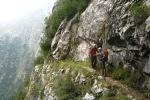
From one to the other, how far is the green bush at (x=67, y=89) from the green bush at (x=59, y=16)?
43.8ft

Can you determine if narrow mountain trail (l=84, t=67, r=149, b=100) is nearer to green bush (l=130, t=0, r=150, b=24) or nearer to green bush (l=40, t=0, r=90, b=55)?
green bush (l=130, t=0, r=150, b=24)

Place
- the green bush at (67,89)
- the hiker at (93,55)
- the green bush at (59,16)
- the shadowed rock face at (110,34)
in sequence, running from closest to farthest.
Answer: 1. the shadowed rock face at (110,34)
2. the green bush at (67,89)
3. the hiker at (93,55)
4. the green bush at (59,16)

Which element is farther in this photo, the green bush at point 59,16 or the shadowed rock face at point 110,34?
the green bush at point 59,16

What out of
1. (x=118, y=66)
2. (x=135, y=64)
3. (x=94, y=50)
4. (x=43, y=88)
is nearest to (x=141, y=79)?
(x=135, y=64)

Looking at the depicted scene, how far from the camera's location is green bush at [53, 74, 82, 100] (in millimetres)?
32719

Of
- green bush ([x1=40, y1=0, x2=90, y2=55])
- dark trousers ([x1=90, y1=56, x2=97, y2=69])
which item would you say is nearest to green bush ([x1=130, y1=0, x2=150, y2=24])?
dark trousers ([x1=90, y1=56, x2=97, y2=69])

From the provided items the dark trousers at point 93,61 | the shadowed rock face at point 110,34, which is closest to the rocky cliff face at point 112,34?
the shadowed rock face at point 110,34

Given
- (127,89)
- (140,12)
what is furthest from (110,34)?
(127,89)

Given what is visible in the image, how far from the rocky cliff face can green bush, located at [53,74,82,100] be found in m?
3.67

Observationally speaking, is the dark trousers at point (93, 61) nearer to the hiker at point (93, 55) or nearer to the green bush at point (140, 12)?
the hiker at point (93, 55)

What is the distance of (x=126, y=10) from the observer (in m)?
31.5

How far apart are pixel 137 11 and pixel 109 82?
562cm

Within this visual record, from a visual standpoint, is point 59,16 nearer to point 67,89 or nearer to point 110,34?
point 110,34

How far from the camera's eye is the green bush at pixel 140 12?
29.2 metres
